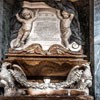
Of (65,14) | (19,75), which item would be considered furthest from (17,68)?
(65,14)

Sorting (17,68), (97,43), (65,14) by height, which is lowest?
(17,68)

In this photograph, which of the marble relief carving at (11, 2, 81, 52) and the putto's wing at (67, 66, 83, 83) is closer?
the putto's wing at (67, 66, 83, 83)

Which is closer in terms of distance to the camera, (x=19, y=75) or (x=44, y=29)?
(x=19, y=75)

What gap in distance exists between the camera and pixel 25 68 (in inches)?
279

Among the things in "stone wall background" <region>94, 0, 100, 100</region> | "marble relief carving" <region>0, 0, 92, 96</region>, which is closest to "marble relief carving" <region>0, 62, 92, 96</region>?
"marble relief carving" <region>0, 0, 92, 96</region>

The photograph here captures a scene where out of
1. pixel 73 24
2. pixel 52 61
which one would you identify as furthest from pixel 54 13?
pixel 52 61

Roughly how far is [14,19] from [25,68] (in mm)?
946

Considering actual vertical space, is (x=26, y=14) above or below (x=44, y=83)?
above

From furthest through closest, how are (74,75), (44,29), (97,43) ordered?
1. (44,29)
2. (97,43)
3. (74,75)

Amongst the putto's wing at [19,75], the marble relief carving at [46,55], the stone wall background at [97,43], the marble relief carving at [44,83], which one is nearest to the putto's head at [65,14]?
the marble relief carving at [46,55]

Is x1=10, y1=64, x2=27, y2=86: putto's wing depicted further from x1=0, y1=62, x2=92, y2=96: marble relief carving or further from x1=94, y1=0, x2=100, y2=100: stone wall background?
x1=94, y1=0, x2=100, y2=100: stone wall background

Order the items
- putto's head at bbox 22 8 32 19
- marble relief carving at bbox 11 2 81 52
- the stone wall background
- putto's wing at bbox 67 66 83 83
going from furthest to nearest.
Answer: putto's head at bbox 22 8 32 19 < marble relief carving at bbox 11 2 81 52 < the stone wall background < putto's wing at bbox 67 66 83 83

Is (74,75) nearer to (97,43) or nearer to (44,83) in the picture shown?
(44,83)

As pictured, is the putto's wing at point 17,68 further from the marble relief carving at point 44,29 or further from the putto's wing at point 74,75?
the putto's wing at point 74,75
